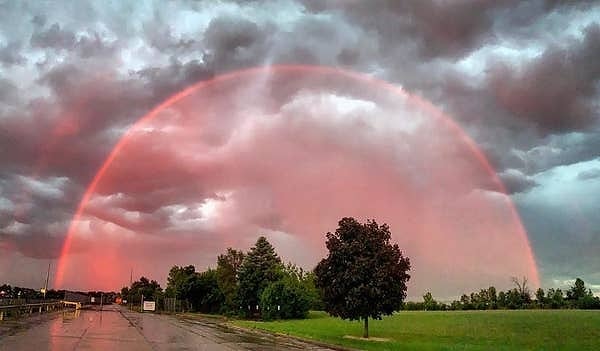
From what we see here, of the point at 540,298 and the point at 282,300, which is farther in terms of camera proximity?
the point at 540,298

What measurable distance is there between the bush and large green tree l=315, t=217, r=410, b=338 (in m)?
45.3

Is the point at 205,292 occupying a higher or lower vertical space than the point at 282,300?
higher

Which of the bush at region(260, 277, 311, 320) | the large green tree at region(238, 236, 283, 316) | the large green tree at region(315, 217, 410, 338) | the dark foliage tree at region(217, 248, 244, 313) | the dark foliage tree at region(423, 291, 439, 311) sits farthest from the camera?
the dark foliage tree at region(423, 291, 439, 311)

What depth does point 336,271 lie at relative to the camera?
141ft

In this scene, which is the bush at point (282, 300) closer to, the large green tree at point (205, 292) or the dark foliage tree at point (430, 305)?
the large green tree at point (205, 292)

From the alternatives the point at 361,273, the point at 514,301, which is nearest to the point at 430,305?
the point at 514,301

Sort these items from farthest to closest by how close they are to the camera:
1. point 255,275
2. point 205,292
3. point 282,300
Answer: point 205,292
point 255,275
point 282,300

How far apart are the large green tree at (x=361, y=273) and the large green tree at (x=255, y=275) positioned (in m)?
55.4

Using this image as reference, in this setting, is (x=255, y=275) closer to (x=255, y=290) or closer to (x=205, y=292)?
(x=255, y=290)

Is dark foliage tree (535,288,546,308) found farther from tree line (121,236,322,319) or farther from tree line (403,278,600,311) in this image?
tree line (121,236,322,319)

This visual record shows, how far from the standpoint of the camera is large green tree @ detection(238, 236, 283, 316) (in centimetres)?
9919

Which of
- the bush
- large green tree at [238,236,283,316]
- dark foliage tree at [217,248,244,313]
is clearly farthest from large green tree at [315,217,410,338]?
dark foliage tree at [217,248,244,313]

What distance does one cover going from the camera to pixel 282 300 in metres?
88.4

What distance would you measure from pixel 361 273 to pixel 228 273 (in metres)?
101
